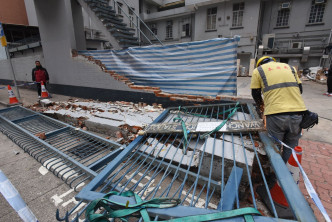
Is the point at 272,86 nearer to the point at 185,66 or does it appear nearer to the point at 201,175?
the point at 201,175

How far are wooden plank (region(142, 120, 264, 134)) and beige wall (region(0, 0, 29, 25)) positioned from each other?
65.8 feet

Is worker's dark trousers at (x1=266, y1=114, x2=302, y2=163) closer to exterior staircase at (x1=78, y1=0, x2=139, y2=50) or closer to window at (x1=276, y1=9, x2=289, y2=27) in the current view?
exterior staircase at (x1=78, y1=0, x2=139, y2=50)

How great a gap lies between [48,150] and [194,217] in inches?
135

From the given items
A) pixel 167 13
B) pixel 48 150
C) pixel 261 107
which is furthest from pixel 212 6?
pixel 48 150

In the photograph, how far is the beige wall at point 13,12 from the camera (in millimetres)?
14875

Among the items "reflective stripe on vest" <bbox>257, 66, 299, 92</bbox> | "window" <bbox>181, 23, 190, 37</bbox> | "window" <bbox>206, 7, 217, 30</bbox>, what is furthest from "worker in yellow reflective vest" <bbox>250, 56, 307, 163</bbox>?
"window" <bbox>181, 23, 190, 37</bbox>

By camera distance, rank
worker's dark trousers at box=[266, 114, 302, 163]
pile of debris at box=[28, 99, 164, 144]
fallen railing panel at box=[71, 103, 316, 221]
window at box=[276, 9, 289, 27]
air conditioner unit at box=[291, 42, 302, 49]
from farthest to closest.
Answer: window at box=[276, 9, 289, 27]
air conditioner unit at box=[291, 42, 302, 49]
pile of debris at box=[28, 99, 164, 144]
worker's dark trousers at box=[266, 114, 302, 163]
fallen railing panel at box=[71, 103, 316, 221]

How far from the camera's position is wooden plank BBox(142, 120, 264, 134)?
9.02 feet

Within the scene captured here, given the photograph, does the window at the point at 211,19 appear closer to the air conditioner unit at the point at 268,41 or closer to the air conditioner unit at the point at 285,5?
the air conditioner unit at the point at 268,41

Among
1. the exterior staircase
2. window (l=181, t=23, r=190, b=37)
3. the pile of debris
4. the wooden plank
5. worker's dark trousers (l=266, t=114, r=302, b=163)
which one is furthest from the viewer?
window (l=181, t=23, r=190, b=37)

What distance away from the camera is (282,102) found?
98.0 inches

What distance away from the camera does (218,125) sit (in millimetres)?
2936

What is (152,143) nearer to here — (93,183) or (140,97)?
(93,183)

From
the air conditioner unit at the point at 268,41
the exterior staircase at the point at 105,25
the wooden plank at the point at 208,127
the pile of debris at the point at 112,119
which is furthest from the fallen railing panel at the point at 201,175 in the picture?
the air conditioner unit at the point at 268,41
